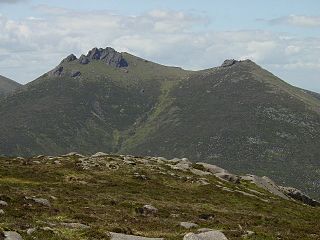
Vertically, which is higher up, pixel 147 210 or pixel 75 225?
pixel 75 225

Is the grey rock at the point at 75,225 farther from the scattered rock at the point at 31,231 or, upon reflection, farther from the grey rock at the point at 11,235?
the grey rock at the point at 11,235

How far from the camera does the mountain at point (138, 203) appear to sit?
3195 cm

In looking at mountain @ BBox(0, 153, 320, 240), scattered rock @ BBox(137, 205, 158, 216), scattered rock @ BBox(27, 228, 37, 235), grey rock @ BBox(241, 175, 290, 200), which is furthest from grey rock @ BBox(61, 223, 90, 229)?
grey rock @ BBox(241, 175, 290, 200)

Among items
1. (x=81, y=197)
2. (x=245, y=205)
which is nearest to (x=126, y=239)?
(x=81, y=197)

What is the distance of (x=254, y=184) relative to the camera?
97.1 m

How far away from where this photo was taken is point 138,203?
52562mm

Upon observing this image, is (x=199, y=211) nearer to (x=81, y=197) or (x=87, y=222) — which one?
(x=81, y=197)

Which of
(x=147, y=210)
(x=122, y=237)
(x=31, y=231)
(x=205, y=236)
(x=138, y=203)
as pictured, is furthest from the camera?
(x=138, y=203)

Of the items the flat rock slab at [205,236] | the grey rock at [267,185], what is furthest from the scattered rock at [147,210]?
the grey rock at [267,185]

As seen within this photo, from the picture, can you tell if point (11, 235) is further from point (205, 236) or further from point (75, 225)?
point (205, 236)

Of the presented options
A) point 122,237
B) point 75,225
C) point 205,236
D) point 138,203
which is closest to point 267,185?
point 138,203

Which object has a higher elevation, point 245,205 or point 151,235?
point 151,235

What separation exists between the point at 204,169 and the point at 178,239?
7187cm

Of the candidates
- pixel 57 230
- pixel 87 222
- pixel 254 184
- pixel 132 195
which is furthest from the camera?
pixel 254 184
